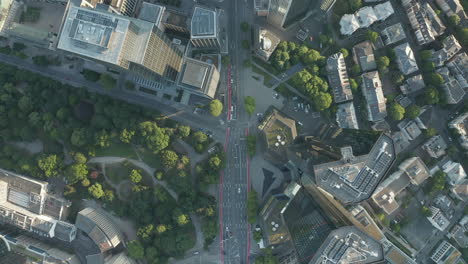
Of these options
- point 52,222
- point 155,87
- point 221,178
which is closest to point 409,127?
point 221,178

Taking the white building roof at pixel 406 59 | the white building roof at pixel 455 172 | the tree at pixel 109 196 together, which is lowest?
the tree at pixel 109 196

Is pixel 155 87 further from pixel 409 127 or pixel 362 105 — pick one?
pixel 409 127

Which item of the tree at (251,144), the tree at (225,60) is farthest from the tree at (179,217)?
the tree at (225,60)

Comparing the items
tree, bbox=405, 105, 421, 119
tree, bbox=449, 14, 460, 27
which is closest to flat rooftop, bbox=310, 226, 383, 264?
tree, bbox=405, 105, 421, 119

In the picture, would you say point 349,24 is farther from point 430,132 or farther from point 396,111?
point 430,132

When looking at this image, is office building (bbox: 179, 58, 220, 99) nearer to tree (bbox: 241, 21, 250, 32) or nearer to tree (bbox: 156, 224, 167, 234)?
tree (bbox: 241, 21, 250, 32)

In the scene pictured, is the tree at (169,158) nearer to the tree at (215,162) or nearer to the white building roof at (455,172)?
the tree at (215,162)
